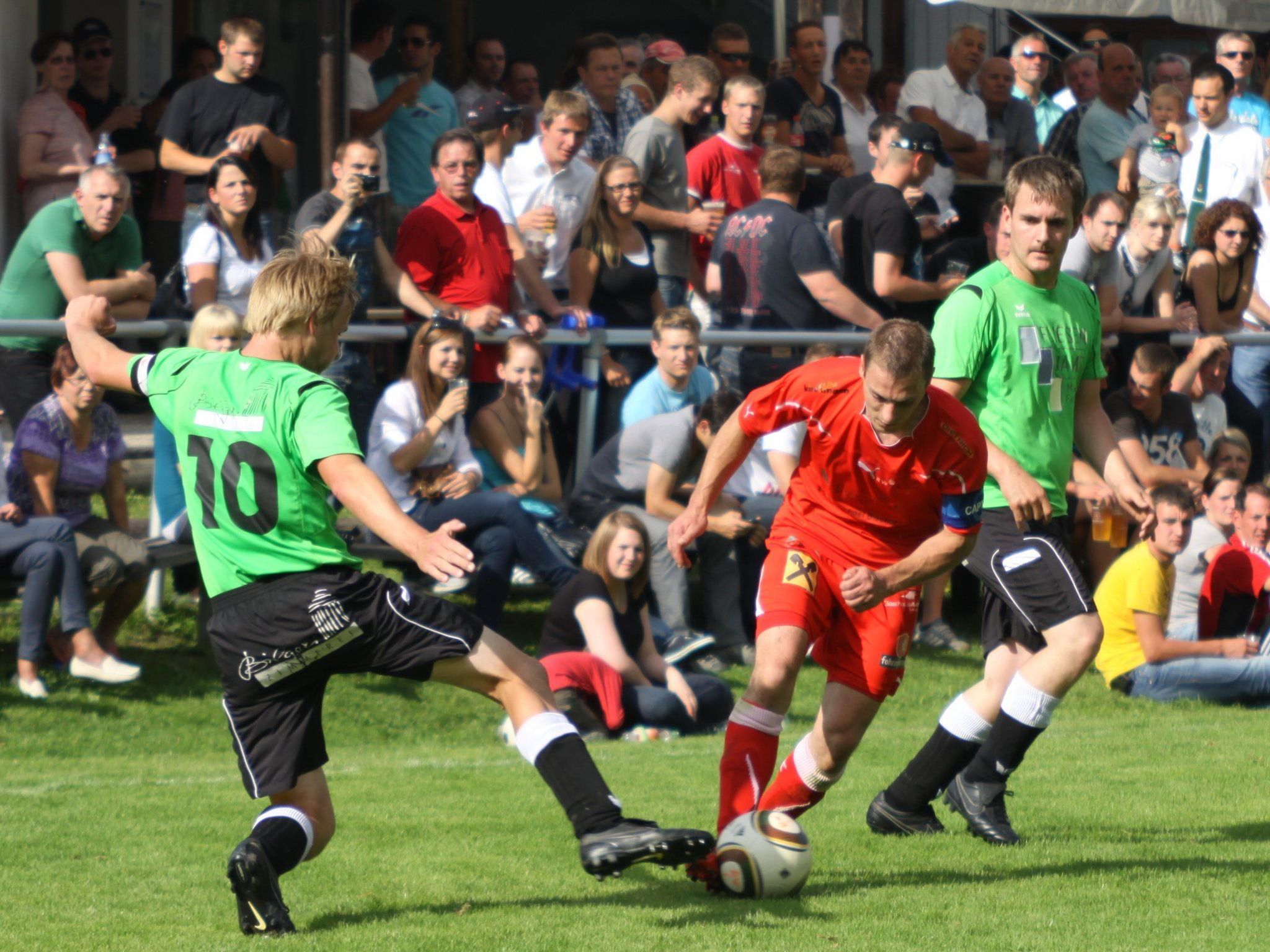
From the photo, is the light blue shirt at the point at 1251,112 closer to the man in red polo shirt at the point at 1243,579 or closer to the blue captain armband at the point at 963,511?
the man in red polo shirt at the point at 1243,579

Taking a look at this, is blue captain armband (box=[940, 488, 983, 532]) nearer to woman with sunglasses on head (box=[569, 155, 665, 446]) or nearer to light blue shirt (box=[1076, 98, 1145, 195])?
woman with sunglasses on head (box=[569, 155, 665, 446])

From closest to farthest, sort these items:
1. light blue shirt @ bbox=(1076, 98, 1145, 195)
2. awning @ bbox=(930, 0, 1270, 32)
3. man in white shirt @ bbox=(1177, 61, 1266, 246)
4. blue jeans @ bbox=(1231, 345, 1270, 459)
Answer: blue jeans @ bbox=(1231, 345, 1270, 459) → awning @ bbox=(930, 0, 1270, 32) → man in white shirt @ bbox=(1177, 61, 1266, 246) → light blue shirt @ bbox=(1076, 98, 1145, 195)

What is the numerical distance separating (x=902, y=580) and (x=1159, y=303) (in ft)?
22.7

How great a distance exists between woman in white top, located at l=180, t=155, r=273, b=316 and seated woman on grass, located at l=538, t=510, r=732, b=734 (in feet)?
7.68

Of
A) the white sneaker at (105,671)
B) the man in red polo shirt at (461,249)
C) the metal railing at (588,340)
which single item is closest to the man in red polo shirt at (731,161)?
the metal railing at (588,340)

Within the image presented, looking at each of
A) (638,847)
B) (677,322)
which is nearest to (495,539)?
(677,322)

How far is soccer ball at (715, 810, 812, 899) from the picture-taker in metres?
5.32

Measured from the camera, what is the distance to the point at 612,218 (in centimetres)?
1047

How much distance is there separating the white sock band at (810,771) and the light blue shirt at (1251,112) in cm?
900

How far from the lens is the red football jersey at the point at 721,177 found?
1128 centimetres

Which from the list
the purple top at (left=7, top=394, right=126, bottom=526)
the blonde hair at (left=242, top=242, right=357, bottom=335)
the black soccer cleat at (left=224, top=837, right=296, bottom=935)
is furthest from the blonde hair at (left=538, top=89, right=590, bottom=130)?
the black soccer cleat at (left=224, top=837, right=296, bottom=935)

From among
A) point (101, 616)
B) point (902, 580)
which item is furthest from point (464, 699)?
point (902, 580)

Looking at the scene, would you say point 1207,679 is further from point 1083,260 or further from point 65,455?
point 65,455

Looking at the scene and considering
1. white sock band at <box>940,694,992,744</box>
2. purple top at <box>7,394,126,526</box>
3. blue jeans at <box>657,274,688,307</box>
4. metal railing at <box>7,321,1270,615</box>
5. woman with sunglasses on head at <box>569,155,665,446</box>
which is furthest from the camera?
blue jeans at <box>657,274,688,307</box>
